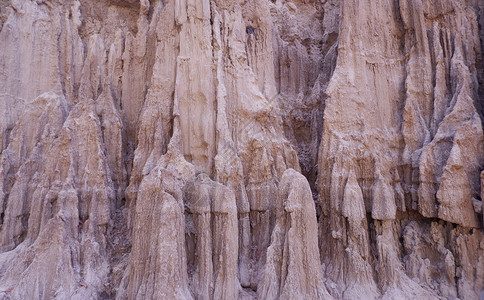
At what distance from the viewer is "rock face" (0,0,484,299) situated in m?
10.7

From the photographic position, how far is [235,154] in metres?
12.8

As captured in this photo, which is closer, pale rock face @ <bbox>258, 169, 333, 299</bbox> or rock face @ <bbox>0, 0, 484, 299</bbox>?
pale rock face @ <bbox>258, 169, 333, 299</bbox>

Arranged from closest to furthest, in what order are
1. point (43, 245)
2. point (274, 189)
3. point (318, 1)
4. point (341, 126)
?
point (43, 245), point (274, 189), point (341, 126), point (318, 1)

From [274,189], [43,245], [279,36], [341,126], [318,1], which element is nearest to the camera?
[43,245]

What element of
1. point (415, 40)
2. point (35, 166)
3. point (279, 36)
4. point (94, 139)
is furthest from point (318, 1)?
point (35, 166)

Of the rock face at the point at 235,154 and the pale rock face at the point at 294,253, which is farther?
the rock face at the point at 235,154

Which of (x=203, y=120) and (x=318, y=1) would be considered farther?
(x=318, y=1)

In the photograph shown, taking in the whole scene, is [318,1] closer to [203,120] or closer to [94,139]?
[203,120]

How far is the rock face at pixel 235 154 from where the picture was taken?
35.1 feet

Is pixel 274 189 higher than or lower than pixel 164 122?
lower

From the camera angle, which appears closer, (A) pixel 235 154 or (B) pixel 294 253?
(B) pixel 294 253

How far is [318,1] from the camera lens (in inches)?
726

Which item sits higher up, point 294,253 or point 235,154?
point 235,154

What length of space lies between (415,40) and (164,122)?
11500mm
